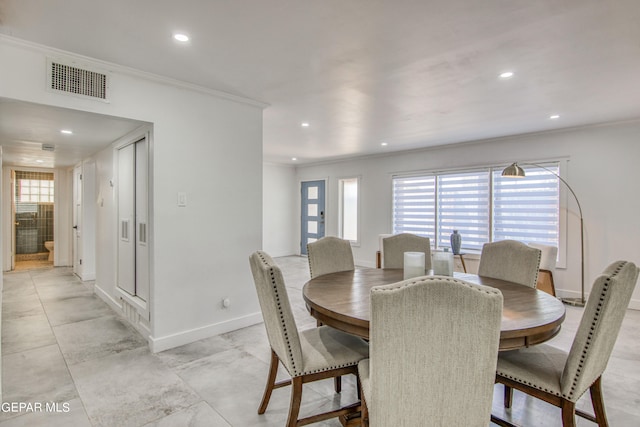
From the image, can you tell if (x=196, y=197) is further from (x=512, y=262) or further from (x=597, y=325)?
(x=597, y=325)

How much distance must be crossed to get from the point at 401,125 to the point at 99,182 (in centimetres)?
419

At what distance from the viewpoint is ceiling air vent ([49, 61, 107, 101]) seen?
7.79ft

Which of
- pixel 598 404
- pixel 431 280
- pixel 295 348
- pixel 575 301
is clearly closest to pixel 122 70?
pixel 295 348

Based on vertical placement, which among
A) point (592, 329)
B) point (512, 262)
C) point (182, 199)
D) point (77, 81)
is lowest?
point (592, 329)

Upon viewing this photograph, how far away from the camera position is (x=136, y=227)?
349cm

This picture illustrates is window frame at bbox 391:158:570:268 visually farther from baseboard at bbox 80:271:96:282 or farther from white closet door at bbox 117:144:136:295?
baseboard at bbox 80:271:96:282

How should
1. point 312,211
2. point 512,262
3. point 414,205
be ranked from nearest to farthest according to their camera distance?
point 512,262 → point 414,205 → point 312,211

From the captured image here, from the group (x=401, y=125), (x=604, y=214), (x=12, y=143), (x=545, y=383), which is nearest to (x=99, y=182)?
(x=12, y=143)

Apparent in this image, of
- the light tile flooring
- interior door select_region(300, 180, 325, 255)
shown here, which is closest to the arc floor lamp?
the light tile flooring

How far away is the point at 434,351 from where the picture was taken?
1.18m

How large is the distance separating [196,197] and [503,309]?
260 centimetres

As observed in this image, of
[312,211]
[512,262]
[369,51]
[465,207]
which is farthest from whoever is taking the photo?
[312,211]

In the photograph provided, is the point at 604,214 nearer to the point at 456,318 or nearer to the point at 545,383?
the point at 545,383

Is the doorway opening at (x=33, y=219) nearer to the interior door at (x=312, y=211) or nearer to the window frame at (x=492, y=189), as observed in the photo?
the interior door at (x=312, y=211)
